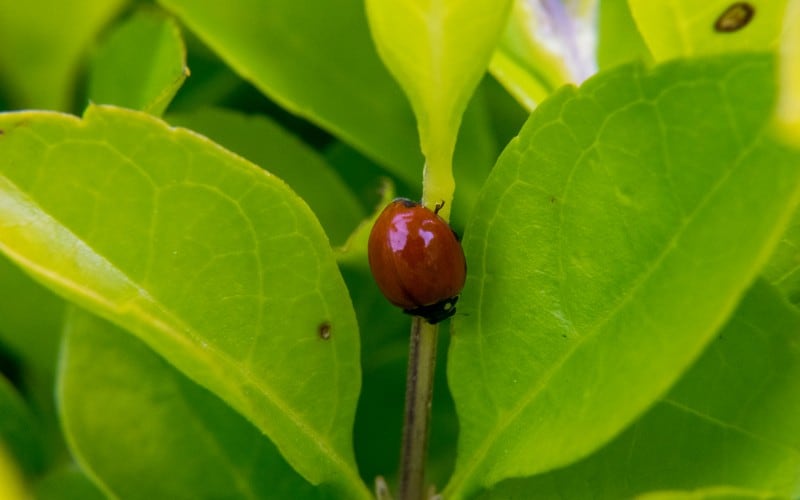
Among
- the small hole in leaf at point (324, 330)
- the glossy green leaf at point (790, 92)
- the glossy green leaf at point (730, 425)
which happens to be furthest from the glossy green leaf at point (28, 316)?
the glossy green leaf at point (790, 92)

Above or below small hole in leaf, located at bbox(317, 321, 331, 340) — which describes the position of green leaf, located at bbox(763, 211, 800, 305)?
above

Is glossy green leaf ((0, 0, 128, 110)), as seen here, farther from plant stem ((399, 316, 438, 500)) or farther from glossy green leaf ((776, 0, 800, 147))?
glossy green leaf ((776, 0, 800, 147))

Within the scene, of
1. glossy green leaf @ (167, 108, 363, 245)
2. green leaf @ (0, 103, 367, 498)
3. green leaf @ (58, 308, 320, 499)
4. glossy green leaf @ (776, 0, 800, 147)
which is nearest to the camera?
glossy green leaf @ (776, 0, 800, 147)

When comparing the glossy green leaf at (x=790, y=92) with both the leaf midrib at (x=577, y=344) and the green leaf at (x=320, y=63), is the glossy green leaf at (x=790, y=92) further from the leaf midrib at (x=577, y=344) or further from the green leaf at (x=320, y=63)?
the green leaf at (x=320, y=63)

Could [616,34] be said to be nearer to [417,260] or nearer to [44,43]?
[417,260]

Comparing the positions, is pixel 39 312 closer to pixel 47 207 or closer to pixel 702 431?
pixel 47 207

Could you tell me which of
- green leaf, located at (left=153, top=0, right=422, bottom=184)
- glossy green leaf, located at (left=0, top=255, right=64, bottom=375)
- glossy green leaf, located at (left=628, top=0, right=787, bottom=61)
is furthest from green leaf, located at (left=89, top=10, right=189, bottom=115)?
glossy green leaf, located at (left=628, top=0, right=787, bottom=61)

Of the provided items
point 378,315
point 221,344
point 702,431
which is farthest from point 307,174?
point 702,431
